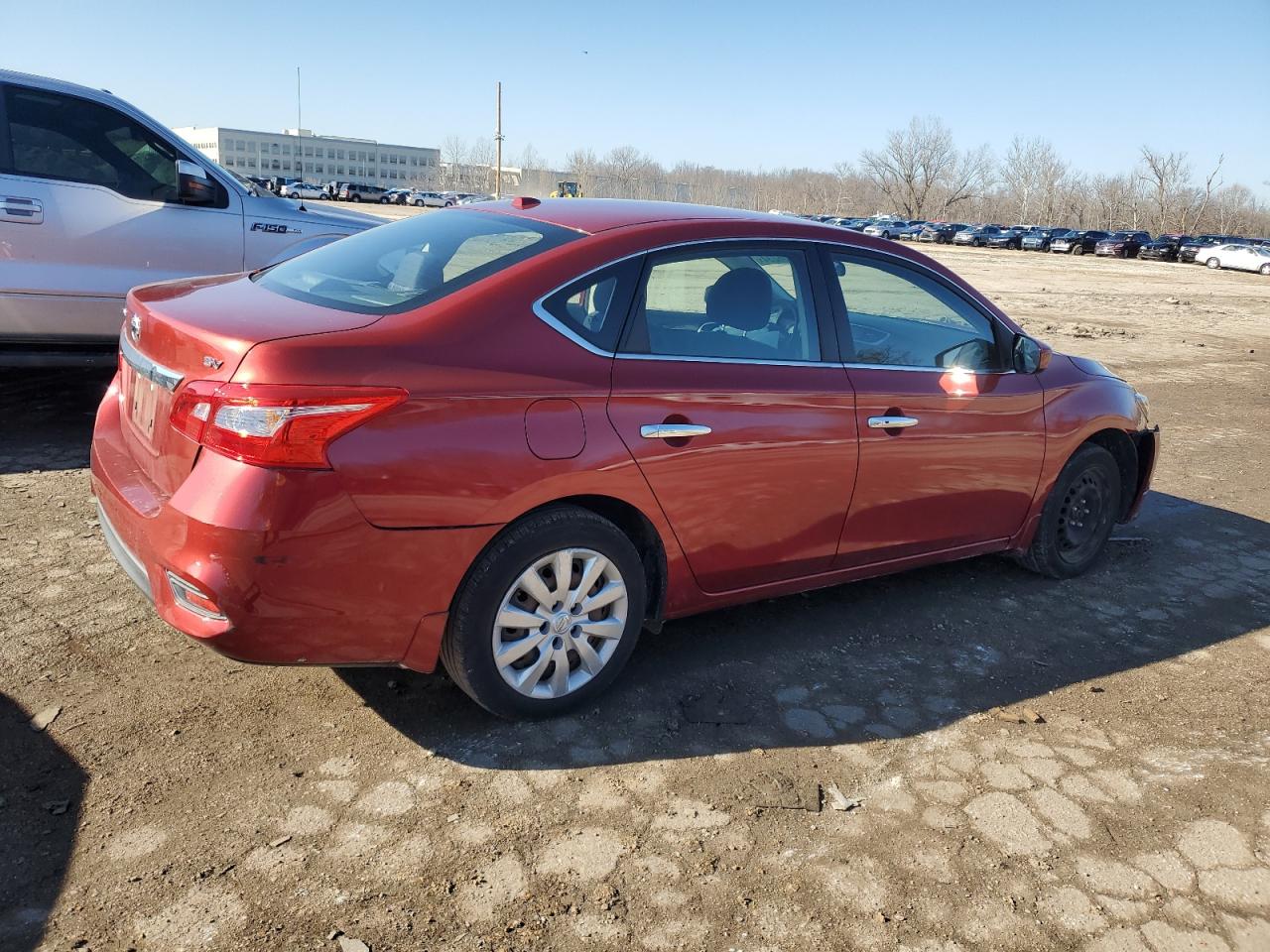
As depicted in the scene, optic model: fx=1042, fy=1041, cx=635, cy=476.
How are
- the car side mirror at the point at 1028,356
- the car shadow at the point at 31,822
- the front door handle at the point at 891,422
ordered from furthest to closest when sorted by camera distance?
1. the car side mirror at the point at 1028,356
2. the front door handle at the point at 891,422
3. the car shadow at the point at 31,822

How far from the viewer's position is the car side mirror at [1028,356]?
15.5 feet

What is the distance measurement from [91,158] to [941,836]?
6156 mm

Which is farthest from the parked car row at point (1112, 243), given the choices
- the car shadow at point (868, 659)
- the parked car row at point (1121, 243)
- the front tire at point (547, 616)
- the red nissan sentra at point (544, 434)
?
the front tire at point (547, 616)

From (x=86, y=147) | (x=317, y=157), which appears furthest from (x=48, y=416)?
(x=317, y=157)

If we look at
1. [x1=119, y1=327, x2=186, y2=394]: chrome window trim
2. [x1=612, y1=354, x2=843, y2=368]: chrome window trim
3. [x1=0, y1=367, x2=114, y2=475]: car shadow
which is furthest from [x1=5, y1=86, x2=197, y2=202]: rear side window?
[x1=612, y1=354, x2=843, y2=368]: chrome window trim

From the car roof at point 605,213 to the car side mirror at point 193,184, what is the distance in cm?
312

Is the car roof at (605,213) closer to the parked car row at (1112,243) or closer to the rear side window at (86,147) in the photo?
the rear side window at (86,147)


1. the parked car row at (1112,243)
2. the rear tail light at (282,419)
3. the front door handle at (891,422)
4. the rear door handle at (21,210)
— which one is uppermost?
the parked car row at (1112,243)

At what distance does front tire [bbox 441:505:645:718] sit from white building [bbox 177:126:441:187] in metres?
147

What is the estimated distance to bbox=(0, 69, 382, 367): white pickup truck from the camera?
19.9ft

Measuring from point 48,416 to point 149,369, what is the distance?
13.8ft

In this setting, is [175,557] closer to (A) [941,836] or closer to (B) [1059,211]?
(A) [941,836]

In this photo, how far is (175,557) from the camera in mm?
2949

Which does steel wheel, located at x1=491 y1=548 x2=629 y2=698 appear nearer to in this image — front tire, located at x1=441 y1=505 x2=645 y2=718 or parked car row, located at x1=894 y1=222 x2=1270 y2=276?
front tire, located at x1=441 y1=505 x2=645 y2=718
